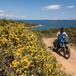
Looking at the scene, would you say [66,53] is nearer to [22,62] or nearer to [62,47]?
[62,47]

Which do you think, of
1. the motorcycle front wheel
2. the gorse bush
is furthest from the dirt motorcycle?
the gorse bush

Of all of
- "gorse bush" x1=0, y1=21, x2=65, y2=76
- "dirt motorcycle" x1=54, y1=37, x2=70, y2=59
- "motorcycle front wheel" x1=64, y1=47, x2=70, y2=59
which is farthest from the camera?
"dirt motorcycle" x1=54, y1=37, x2=70, y2=59

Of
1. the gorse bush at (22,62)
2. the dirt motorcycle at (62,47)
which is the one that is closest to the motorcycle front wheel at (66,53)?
the dirt motorcycle at (62,47)

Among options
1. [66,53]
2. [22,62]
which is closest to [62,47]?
Answer: [66,53]

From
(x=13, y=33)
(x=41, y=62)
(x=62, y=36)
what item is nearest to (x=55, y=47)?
(x=62, y=36)

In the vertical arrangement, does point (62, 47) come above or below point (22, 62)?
below

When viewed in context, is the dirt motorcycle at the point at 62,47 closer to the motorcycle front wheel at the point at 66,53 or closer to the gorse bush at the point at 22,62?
the motorcycle front wheel at the point at 66,53

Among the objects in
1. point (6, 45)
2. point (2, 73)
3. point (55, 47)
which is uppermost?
point (6, 45)

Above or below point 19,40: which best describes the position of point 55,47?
below

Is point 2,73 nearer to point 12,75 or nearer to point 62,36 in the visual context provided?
point 12,75

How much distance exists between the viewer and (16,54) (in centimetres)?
689

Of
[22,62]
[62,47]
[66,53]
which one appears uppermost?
[22,62]

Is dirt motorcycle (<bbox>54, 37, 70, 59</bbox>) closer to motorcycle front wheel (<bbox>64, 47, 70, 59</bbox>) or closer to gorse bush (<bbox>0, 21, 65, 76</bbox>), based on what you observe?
motorcycle front wheel (<bbox>64, 47, 70, 59</bbox>)

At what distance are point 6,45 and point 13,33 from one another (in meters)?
0.95
